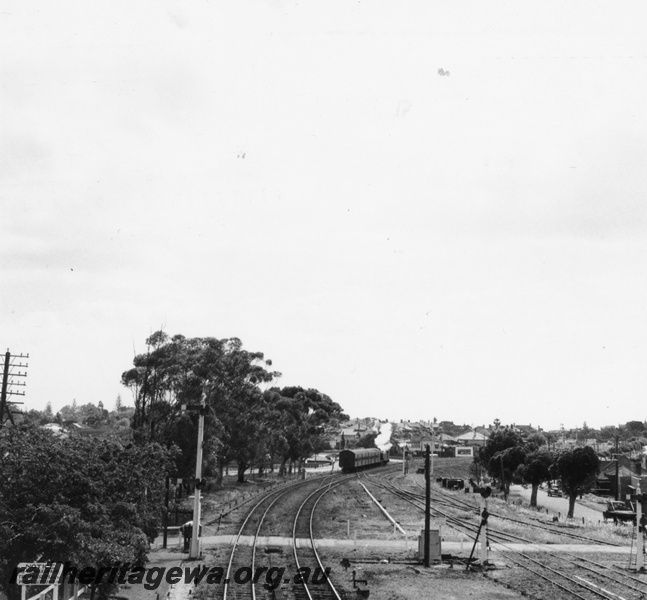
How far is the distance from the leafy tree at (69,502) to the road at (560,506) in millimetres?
40249

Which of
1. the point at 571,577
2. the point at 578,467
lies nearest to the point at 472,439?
the point at 578,467

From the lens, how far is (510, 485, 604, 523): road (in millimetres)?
57281

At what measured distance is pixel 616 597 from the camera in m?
21.6

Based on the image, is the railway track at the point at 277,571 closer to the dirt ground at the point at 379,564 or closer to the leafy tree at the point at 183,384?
the dirt ground at the point at 379,564

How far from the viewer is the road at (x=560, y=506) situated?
5728 cm

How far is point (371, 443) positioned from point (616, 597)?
400ft

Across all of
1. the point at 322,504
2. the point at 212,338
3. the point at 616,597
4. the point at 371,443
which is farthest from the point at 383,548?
the point at 371,443

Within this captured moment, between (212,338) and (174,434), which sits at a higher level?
(212,338)

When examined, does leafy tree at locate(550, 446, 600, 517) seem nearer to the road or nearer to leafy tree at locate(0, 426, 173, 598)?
the road

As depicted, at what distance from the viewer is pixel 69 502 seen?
16438 millimetres

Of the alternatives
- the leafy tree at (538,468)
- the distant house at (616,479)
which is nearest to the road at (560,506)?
the leafy tree at (538,468)

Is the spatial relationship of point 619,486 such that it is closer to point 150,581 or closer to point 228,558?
point 228,558

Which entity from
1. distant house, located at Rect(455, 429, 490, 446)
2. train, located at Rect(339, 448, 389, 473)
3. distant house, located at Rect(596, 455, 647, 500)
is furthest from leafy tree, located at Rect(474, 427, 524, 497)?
distant house, located at Rect(455, 429, 490, 446)

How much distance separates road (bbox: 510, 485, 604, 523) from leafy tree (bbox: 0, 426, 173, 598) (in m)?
40.2
